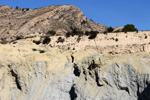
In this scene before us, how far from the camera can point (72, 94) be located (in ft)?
65.8

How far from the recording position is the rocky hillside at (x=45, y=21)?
175 feet

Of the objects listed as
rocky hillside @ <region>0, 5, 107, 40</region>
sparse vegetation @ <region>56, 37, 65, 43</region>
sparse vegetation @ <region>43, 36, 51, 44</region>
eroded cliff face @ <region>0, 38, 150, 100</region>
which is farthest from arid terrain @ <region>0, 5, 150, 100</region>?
rocky hillside @ <region>0, 5, 107, 40</region>

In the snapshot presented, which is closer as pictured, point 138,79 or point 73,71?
point 138,79

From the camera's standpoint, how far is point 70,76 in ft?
69.9

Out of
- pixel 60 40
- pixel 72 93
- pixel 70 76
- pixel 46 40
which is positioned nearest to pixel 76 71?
pixel 70 76

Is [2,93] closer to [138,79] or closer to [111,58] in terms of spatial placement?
[111,58]

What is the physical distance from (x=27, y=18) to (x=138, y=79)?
154 feet

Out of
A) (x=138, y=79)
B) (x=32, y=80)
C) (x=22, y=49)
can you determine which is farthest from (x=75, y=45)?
(x=138, y=79)

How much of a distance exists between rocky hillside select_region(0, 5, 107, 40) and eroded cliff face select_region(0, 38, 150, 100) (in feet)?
89.2

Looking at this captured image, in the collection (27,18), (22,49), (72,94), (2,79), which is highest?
(27,18)

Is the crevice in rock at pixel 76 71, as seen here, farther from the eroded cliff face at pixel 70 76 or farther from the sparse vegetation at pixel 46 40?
the sparse vegetation at pixel 46 40

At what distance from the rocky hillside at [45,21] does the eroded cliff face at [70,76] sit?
89.2 ft

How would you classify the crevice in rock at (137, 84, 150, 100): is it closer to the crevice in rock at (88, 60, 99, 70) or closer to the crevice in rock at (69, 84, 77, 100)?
the crevice in rock at (88, 60, 99, 70)

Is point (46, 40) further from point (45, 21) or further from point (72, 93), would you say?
point (45, 21)
